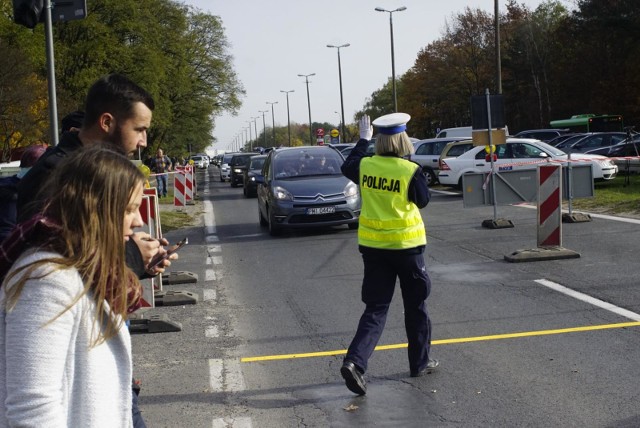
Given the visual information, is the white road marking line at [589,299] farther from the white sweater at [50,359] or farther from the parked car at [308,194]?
the parked car at [308,194]

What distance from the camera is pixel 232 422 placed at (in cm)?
555

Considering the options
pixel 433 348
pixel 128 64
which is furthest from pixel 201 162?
pixel 433 348

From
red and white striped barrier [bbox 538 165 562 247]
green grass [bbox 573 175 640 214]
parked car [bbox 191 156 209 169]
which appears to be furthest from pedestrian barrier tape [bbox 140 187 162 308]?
parked car [bbox 191 156 209 169]

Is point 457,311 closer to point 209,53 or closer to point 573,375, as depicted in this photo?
point 573,375

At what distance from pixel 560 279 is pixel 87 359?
337 inches

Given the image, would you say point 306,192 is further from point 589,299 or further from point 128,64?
point 128,64

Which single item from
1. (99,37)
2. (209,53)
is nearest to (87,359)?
(99,37)

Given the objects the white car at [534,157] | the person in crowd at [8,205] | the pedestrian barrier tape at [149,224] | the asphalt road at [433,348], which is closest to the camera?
the person in crowd at [8,205]

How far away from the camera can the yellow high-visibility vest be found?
6199 mm

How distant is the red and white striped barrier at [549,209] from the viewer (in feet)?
39.5

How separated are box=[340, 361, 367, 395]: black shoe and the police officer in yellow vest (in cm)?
8

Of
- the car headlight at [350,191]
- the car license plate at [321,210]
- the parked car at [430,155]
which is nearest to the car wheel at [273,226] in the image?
the car license plate at [321,210]

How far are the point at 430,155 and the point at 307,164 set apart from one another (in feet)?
46.4

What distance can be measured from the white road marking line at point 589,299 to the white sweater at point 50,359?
652 centimetres
